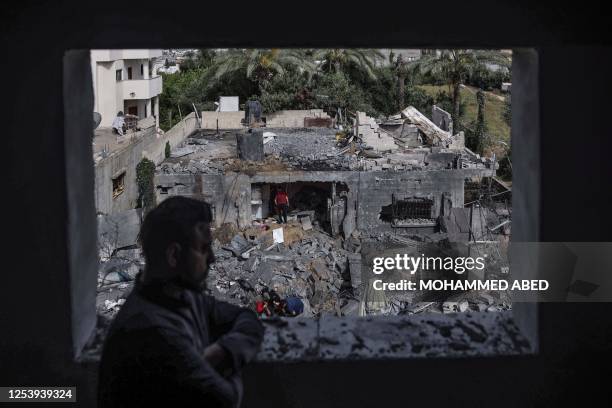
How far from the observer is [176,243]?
246 centimetres

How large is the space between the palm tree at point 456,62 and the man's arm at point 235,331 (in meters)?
24.3

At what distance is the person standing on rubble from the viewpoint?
19.9 meters

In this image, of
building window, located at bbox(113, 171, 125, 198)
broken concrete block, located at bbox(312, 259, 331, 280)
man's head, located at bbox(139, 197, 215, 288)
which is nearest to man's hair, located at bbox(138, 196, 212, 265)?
man's head, located at bbox(139, 197, 215, 288)

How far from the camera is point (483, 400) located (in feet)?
8.46

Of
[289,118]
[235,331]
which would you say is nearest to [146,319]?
[235,331]

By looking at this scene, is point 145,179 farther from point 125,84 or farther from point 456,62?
point 456,62

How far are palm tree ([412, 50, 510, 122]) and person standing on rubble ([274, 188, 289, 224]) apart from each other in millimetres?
9494

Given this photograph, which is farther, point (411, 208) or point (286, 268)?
point (411, 208)

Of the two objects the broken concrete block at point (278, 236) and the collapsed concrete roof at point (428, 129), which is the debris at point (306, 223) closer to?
the broken concrete block at point (278, 236)

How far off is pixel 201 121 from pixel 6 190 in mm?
25378

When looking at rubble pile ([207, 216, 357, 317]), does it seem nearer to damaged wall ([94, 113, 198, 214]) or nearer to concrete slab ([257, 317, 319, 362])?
damaged wall ([94, 113, 198, 214])

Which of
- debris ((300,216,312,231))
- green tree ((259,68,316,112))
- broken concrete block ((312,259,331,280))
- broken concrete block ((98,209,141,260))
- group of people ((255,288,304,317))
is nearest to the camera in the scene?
group of people ((255,288,304,317))

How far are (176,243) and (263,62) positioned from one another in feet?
86.5

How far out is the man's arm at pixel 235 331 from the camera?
2.48 meters
